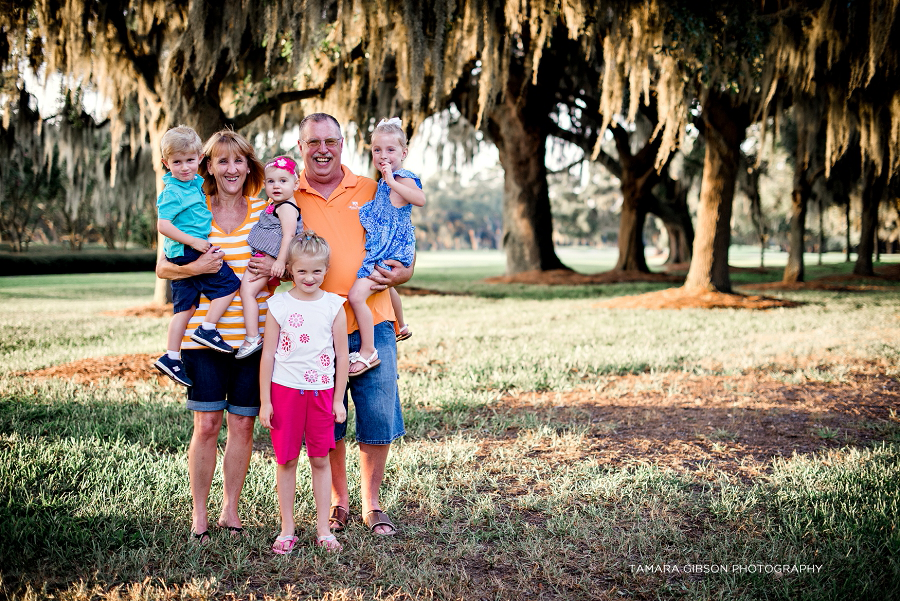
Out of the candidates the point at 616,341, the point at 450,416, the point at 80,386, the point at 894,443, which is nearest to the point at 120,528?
the point at 450,416

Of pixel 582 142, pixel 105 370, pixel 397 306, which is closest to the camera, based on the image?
pixel 397 306

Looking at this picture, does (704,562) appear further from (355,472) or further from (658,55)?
(658,55)

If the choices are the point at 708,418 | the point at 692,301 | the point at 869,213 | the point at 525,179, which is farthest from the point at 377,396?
the point at 869,213


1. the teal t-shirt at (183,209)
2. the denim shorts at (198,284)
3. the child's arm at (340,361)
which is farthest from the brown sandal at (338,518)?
the teal t-shirt at (183,209)

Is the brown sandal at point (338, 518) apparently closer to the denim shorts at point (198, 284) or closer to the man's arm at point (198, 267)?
the denim shorts at point (198, 284)

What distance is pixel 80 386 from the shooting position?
18.0 feet

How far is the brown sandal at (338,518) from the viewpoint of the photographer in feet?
9.70

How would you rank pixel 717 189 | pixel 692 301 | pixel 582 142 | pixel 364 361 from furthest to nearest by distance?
pixel 582 142
pixel 717 189
pixel 692 301
pixel 364 361

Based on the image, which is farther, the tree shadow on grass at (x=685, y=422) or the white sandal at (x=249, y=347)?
the tree shadow on grass at (x=685, y=422)

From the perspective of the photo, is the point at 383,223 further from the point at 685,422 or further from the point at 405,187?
the point at 685,422

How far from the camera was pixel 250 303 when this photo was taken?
2.71 metres

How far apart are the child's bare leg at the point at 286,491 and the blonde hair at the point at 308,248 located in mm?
888

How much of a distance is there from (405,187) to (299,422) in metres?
1.12

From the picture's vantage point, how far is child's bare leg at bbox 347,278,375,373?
2.78 metres
